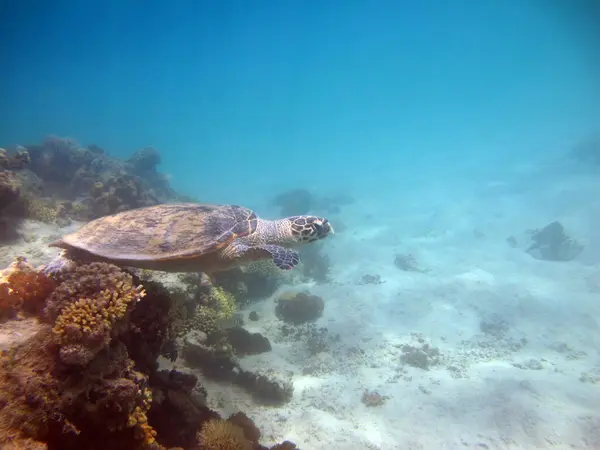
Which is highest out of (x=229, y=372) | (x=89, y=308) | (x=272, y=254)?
(x=272, y=254)

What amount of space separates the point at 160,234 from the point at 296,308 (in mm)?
7280

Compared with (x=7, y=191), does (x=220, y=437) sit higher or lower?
lower

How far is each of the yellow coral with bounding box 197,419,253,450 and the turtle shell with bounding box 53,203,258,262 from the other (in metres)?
2.58

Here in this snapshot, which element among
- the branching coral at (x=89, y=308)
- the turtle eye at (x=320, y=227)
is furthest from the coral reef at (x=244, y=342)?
the branching coral at (x=89, y=308)

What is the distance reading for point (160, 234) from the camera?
5.21m

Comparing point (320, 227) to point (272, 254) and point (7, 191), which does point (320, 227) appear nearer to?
point (272, 254)

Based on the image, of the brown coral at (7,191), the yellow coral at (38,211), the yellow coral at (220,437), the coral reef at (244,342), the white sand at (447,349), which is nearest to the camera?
the yellow coral at (220,437)

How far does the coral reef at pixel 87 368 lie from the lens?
98.9 inches

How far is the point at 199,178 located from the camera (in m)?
54.1

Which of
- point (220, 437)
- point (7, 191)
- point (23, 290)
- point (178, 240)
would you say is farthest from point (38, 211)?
point (220, 437)

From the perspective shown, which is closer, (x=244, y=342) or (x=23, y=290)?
(x=23, y=290)

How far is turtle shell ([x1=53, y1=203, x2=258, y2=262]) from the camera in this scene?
15.7 ft

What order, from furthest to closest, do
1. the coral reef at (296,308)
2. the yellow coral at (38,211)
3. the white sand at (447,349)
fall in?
the coral reef at (296,308), the yellow coral at (38,211), the white sand at (447,349)

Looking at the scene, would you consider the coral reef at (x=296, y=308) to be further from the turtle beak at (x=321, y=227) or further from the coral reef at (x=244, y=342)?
the turtle beak at (x=321, y=227)
